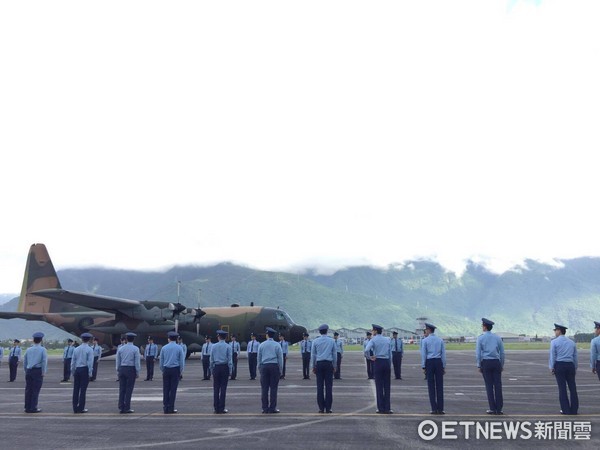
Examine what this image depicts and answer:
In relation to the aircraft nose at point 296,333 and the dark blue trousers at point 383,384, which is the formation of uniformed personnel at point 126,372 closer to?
the dark blue trousers at point 383,384

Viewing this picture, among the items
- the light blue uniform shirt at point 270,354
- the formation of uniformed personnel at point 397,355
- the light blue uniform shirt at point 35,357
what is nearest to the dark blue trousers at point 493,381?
the light blue uniform shirt at point 270,354

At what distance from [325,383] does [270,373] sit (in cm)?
143

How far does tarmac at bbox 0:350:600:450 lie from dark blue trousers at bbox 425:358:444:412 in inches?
12.4

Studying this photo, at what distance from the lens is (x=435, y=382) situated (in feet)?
46.2

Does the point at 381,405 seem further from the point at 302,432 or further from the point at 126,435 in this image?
the point at 126,435

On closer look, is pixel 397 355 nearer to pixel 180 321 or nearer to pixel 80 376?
pixel 80 376

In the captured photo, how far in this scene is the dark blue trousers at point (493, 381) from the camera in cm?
1365

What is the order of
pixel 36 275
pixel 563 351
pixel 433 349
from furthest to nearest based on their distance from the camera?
1. pixel 36 275
2. pixel 433 349
3. pixel 563 351

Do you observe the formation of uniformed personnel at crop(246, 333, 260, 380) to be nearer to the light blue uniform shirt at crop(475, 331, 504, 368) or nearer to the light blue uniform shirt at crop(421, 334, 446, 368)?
the light blue uniform shirt at crop(421, 334, 446, 368)

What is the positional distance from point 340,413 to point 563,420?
5.04 meters

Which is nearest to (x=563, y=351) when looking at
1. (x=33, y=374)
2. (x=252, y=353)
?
(x=33, y=374)

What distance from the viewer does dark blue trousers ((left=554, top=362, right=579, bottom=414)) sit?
13562 mm

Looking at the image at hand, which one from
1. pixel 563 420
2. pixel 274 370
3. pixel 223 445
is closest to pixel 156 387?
pixel 274 370

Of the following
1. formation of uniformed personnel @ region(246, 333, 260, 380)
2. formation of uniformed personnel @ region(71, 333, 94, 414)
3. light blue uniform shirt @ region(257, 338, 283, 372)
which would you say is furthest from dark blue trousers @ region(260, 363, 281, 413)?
formation of uniformed personnel @ region(246, 333, 260, 380)
